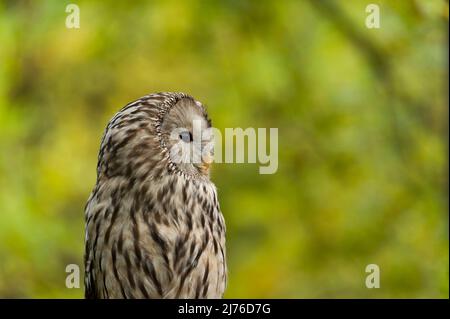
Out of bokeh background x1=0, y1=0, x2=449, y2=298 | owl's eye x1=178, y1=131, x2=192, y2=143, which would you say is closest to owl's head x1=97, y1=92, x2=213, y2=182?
owl's eye x1=178, y1=131, x2=192, y2=143

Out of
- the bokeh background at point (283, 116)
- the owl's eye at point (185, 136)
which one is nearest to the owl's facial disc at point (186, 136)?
the owl's eye at point (185, 136)

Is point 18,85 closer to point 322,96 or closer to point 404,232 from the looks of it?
point 322,96

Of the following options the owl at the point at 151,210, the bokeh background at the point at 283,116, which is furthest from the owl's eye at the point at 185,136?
the bokeh background at the point at 283,116

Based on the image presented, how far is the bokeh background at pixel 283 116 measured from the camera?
4.80 metres

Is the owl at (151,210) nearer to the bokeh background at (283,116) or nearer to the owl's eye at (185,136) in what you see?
the owl's eye at (185,136)

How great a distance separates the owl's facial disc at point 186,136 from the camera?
9.28 feet

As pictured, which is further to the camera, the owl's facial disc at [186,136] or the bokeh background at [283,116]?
the bokeh background at [283,116]

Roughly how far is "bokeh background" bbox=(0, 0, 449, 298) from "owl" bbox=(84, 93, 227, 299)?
1709mm

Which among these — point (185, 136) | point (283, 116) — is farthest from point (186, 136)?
point (283, 116)

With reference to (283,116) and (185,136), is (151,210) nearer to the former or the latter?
(185,136)

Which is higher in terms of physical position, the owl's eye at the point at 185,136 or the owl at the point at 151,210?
the owl's eye at the point at 185,136

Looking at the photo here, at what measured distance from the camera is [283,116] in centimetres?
508
